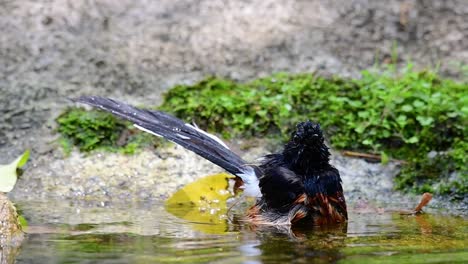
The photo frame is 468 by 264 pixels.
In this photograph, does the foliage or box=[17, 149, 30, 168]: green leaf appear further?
the foliage

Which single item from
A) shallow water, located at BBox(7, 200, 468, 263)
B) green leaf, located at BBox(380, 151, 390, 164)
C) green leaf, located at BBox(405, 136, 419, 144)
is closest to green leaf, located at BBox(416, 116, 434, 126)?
green leaf, located at BBox(405, 136, 419, 144)

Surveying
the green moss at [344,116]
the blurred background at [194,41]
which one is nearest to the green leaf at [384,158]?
the green moss at [344,116]

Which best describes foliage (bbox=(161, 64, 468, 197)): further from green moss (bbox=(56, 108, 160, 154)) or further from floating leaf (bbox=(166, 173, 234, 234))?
floating leaf (bbox=(166, 173, 234, 234))

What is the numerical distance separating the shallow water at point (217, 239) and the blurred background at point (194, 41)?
1.73 m

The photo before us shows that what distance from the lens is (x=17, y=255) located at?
3.49 m

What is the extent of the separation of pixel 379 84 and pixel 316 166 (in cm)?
190

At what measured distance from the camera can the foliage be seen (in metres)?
5.88

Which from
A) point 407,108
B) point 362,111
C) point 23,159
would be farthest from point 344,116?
point 23,159

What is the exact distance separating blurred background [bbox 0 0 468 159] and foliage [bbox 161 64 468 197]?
0.36 meters

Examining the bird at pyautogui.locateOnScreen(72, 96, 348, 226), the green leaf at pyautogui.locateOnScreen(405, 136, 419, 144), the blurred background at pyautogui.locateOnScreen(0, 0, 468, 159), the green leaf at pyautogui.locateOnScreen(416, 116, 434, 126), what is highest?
the blurred background at pyautogui.locateOnScreen(0, 0, 468, 159)

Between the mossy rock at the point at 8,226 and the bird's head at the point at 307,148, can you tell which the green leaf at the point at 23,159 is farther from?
the bird's head at the point at 307,148

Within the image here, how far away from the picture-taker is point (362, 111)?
6219 mm

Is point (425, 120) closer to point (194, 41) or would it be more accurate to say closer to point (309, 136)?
point (309, 136)

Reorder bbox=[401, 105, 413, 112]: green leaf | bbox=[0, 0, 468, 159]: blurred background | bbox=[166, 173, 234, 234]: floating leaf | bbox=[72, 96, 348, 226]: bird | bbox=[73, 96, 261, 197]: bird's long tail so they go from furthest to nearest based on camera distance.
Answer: bbox=[0, 0, 468, 159]: blurred background < bbox=[401, 105, 413, 112]: green leaf < bbox=[166, 173, 234, 234]: floating leaf < bbox=[73, 96, 261, 197]: bird's long tail < bbox=[72, 96, 348, 226]: bird
